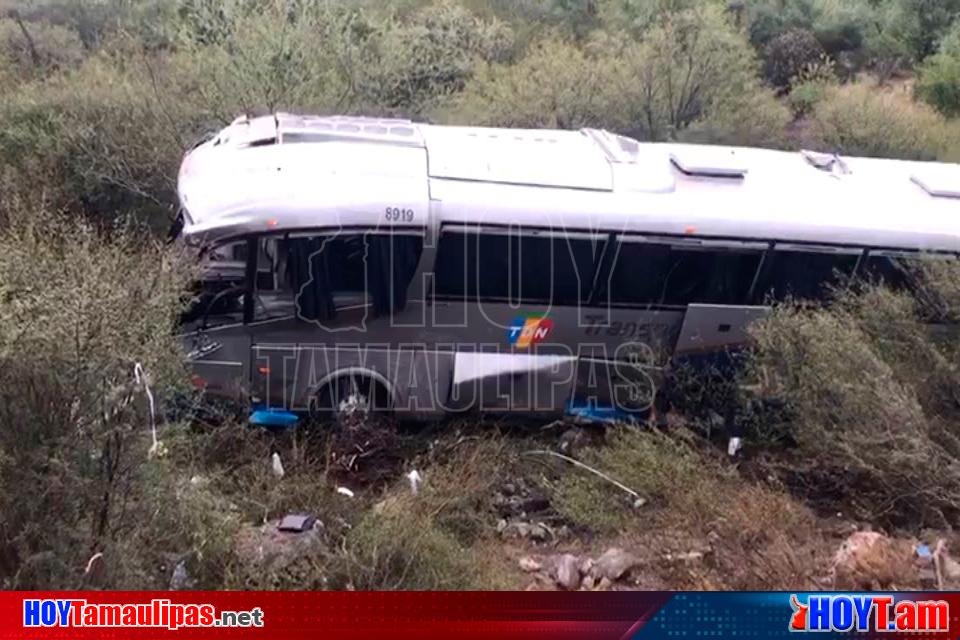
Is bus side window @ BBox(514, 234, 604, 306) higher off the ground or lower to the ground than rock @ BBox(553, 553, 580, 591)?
higher

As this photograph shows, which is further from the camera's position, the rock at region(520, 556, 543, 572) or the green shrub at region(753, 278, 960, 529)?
the green shrub at region(753, 278, 960, 529)

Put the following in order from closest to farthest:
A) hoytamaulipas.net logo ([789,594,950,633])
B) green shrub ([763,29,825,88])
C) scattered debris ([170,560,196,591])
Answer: hoytamaulipas.net logo ([789,594,950,633]) < scattered debris ([170,560,196,591]) < green shrub ([763,29,825,88])

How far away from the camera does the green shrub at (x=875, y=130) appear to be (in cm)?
1427

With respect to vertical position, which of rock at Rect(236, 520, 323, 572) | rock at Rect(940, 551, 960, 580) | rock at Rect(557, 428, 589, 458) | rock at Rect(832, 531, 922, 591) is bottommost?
rock at Rect(557, 428, 589, 458)

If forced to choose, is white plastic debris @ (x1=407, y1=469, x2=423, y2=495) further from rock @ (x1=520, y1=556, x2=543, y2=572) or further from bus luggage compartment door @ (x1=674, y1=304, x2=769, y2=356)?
bus luggage compartment door @ (x1=674, y1=304, x2=769, y2=356)

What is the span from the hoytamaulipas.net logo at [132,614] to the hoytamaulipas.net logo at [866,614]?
3167 millimetres

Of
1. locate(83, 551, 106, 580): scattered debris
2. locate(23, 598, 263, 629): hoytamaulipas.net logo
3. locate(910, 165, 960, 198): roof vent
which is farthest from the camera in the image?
locate(910, 165, 960, 198): roof vent

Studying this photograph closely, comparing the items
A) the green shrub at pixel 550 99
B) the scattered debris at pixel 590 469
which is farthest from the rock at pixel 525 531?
the green shrub at pixel 550 99

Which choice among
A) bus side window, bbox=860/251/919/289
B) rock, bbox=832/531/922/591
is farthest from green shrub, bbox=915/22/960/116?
rock, bbox=832/531/922/591

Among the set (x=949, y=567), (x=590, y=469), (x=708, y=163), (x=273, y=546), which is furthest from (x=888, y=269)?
(x=273, y=546)

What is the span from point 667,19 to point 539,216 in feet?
29.4

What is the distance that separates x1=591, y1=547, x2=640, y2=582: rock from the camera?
23.0 feet

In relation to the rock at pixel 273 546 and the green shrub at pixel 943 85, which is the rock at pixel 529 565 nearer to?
the rock at pixel 273 546

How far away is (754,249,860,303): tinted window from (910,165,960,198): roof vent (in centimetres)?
136
